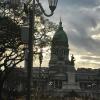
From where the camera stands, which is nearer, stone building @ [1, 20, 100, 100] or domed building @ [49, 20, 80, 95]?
stone building @ [1, 20, 100, 100]

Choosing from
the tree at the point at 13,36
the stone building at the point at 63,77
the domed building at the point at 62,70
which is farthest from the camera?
the domed building at the point at 62,70

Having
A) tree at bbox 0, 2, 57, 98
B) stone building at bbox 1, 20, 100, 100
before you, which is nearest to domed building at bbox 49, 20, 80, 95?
stone building at bbox 1, 20, 100, 100

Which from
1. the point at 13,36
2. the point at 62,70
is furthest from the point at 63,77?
the point at 13,36

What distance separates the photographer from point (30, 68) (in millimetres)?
17750

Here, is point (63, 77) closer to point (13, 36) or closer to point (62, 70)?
point (62, 70)

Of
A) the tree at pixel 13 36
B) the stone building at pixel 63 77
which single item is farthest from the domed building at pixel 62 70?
the tree at pixel 13 36

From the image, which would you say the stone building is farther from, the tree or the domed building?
the tree

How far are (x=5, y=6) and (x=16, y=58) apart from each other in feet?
16.2

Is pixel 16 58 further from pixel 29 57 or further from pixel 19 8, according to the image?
pixel 29 57

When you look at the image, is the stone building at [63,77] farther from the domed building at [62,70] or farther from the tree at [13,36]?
the tree at [13,36]

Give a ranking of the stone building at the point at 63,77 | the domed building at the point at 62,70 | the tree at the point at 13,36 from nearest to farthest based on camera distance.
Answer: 1. the tree at the point at 13,36
2. the stone building at the point at 63,77
3. the domed building at the point at 62,70

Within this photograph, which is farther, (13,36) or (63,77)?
(63,77)

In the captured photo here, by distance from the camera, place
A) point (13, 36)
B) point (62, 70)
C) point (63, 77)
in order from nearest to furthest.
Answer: point (13, 36) < point (62, 70) < point (63, 77)

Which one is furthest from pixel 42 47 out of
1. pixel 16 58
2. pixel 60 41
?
pixel 60 41
